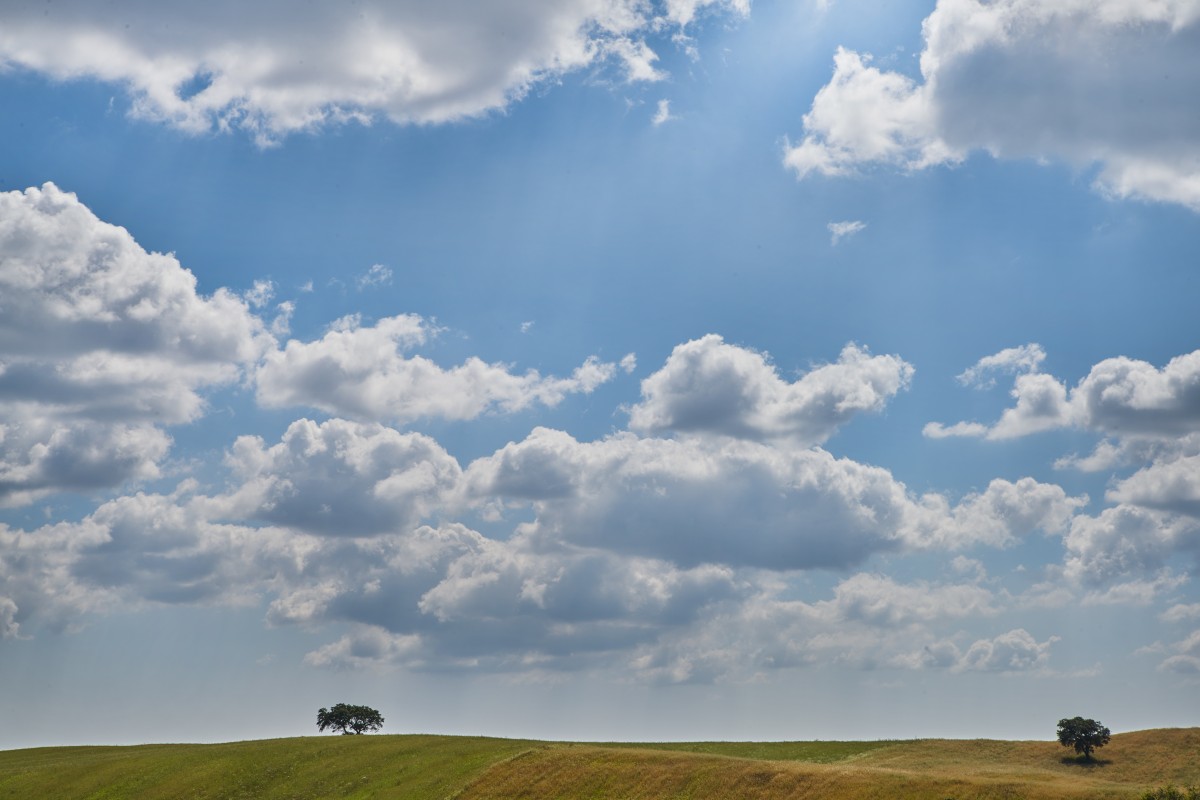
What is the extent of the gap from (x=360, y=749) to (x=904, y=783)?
188 ft

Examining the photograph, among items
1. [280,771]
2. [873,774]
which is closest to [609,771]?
[873,774]

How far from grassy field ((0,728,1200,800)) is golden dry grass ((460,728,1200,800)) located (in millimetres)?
140

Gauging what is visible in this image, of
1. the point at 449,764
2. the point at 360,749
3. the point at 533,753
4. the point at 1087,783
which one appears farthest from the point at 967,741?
the point at 360,749

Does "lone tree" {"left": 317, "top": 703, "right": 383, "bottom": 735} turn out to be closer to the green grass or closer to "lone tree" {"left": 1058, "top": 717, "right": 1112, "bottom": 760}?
the green grass

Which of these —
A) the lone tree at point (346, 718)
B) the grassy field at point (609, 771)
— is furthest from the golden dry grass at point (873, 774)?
the lone tree at point (346, 718)

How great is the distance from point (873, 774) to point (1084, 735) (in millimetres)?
25036

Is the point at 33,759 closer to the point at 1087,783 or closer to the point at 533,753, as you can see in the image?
the point at 533,753

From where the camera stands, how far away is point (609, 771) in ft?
306

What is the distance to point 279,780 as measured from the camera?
103375mm

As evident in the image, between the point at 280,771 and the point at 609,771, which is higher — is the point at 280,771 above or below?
above

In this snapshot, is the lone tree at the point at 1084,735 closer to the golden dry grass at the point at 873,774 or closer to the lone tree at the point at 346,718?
the golden dry grass at the point at 873,774

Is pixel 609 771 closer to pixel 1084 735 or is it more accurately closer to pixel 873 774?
pixel 873 774

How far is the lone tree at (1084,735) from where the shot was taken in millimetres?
96375

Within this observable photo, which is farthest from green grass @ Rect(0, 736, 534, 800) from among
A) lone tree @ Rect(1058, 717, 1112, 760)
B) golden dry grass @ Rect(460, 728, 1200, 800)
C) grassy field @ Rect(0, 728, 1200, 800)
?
lone tree @ Rect(1058, 717, 1112, 760)
